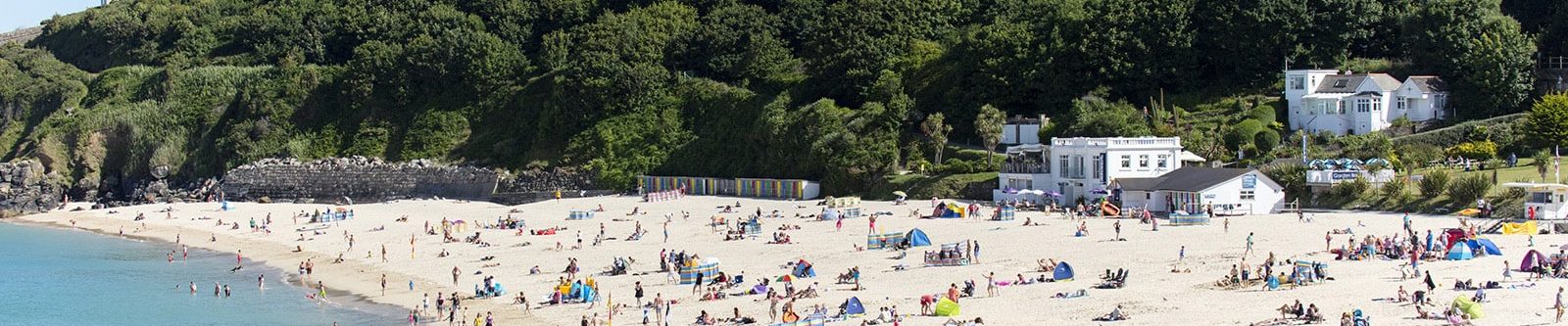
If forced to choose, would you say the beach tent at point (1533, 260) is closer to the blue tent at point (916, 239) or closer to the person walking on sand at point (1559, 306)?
the person walking on sand at point (1559, 306)

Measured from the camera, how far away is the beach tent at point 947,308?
101 feet

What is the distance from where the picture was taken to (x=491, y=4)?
9025 cm

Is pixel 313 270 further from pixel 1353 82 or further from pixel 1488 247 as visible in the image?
pixel 1353 82

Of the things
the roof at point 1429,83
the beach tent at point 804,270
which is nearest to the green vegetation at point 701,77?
the roof at point 1429,83

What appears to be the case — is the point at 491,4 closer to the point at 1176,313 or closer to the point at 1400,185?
the point at 1400,185

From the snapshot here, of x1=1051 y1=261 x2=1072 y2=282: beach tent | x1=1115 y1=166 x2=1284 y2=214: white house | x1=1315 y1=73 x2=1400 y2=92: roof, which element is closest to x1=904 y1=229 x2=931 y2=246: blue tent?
x1=1051 y1=261 x2=1072 y2=282: beach tent

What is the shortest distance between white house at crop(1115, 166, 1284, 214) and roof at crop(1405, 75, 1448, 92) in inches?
448

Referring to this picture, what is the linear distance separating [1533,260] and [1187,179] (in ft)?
52.4

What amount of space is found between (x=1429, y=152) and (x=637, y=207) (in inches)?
1021

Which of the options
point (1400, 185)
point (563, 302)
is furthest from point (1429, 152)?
point (563, 302)

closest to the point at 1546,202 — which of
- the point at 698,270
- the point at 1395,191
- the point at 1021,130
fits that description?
the point at 1395,191

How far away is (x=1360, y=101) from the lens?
185 feet

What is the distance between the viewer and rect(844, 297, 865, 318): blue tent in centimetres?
3130

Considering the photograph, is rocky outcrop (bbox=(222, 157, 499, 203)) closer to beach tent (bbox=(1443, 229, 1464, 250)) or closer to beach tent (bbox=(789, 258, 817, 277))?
beach tent (bbox=(789, 258, 817, 277))
